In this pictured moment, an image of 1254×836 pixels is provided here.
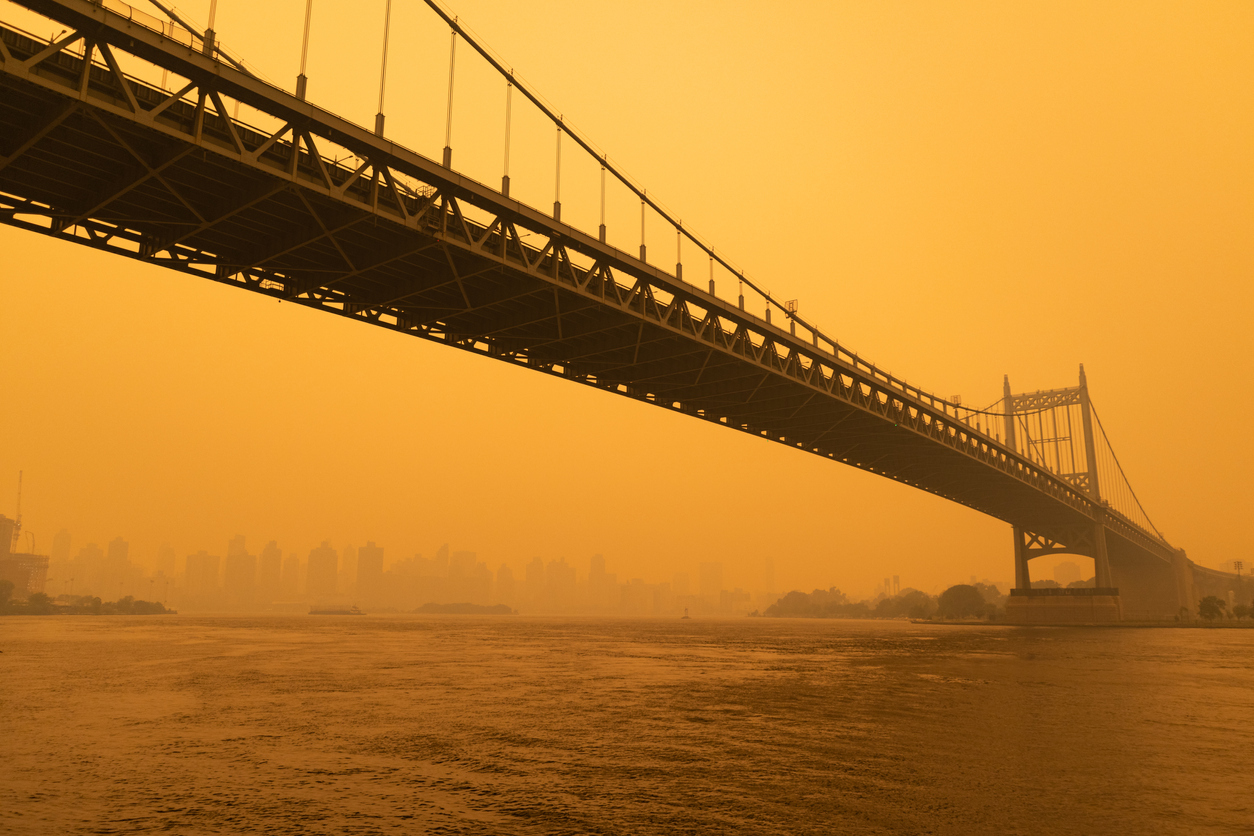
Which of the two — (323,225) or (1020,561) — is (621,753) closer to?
(323,225)

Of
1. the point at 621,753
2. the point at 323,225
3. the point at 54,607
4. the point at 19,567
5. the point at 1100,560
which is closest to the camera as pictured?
the point at 621,753

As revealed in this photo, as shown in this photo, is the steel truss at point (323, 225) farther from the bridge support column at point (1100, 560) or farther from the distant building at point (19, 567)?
the distant building at point (19, 567)

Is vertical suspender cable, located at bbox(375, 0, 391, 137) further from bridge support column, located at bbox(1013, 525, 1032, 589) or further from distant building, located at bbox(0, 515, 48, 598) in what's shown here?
distant building, located at bbox(0, 515, 48, 598)

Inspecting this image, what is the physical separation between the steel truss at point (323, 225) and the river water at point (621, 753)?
13.2 m

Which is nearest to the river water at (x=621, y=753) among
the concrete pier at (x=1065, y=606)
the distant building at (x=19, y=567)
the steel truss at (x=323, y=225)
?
the steel truss at (x=323, y=225)

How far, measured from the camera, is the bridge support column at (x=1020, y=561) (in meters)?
92.2

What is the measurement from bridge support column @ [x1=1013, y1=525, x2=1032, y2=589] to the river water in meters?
65.5

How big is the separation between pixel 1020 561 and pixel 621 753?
297 feet

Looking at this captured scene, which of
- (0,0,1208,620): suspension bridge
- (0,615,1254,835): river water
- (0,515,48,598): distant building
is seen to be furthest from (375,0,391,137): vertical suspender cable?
(0,515,48,598): distant building

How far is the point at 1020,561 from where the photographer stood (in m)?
92.8

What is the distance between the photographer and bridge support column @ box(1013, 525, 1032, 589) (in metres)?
92.2

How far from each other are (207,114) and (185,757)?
1536 centimetres

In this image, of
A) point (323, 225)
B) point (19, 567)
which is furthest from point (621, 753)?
point (19, 567)

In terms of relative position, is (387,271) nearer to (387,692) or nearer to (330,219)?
(330,219)
